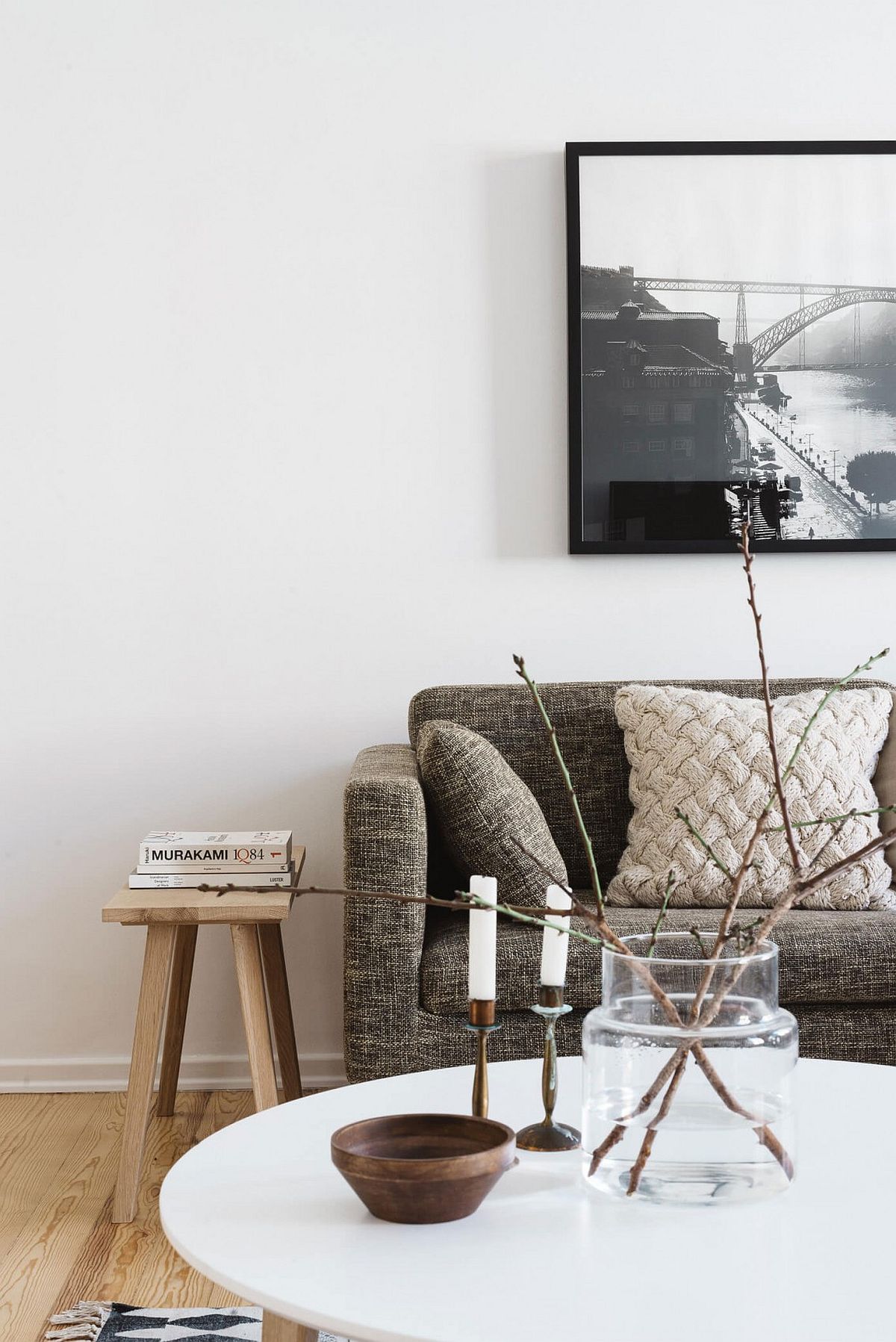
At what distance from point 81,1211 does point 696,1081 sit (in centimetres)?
147

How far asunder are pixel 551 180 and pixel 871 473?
1008 millimetres

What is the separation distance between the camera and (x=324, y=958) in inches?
113

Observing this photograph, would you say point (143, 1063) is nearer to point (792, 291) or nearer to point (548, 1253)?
point (548, 1253)

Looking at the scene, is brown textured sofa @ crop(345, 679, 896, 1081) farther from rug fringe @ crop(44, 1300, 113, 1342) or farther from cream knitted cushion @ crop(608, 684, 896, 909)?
rug fringe @ crop(44, 1300, 113, 1342)

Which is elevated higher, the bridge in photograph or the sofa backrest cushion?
the bridge in photograph

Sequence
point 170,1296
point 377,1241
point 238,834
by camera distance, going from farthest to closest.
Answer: point 238,834
point 170,1296
point 377,1241

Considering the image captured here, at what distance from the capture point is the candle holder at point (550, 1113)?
1.17 meters

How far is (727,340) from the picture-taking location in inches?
113

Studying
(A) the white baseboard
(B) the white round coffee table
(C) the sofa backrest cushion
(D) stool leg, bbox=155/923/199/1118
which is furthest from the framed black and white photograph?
(B) the white round coffee table

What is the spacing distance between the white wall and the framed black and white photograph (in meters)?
0.08

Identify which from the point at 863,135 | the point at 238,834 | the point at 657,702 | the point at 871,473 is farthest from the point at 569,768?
the point at 863,135

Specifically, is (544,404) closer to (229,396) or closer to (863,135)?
(229,396)

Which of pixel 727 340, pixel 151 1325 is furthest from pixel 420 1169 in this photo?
pixel 727 340

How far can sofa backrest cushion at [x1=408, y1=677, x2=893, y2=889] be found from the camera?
2.62 meters
